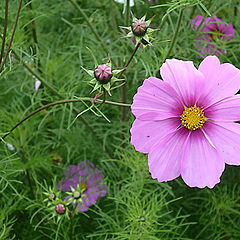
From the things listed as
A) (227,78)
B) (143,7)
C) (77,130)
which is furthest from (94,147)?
(227,78)

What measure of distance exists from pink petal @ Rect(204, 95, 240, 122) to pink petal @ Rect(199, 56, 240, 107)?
1cm

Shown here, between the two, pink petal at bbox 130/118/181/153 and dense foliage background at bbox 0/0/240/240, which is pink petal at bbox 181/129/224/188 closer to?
pink petal at bbox 130/118/181/153

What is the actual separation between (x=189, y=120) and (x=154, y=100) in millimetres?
76

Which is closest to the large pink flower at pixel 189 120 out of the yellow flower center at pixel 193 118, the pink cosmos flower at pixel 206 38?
the yellow flower center at pixel 193 118

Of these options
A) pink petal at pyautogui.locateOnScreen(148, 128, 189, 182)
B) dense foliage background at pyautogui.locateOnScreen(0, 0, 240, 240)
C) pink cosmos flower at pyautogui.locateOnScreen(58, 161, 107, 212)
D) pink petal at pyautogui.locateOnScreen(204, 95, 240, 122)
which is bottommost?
pink cosmos flower at pyautogui.locateOnScreen(58, 161, 107, 212)

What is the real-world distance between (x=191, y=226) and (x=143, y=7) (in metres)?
0.67

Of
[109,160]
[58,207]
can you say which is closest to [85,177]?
[109,160]

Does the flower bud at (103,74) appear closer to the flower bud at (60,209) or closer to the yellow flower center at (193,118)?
the yellow flower center at (193,118)

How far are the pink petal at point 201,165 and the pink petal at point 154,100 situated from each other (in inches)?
2.7

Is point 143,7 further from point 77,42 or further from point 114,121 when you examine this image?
point 114,121

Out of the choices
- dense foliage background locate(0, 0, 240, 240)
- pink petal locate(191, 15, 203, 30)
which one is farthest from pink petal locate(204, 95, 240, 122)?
pink petal locate(191, 15, 203, 30)

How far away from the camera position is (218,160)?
564 millimetres

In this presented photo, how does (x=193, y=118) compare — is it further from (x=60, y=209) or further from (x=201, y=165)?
(x=60, y=209)

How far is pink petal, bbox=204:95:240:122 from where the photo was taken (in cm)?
56
